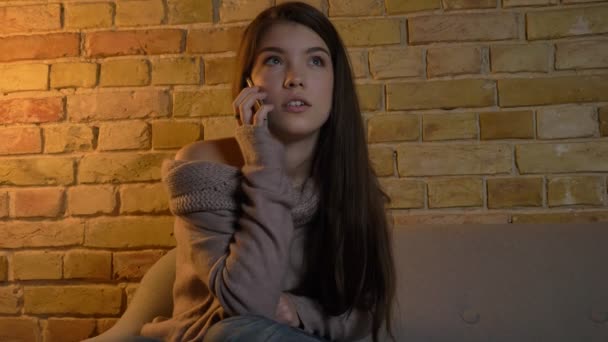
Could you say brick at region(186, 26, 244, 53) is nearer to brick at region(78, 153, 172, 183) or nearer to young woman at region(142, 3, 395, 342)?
brick at region(78, 153, 172, 183)

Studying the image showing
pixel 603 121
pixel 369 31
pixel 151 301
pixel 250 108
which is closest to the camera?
pixel 250 108

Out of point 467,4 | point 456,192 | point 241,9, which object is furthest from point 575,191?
point 241,9

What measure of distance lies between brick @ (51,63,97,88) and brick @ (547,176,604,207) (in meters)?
1.33

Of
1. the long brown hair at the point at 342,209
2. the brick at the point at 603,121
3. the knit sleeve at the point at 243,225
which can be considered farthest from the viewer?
the brick at the point at 603,121

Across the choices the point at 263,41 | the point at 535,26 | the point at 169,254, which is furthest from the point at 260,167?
the point at 535,26

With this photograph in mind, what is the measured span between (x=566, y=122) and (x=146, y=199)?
1.18m

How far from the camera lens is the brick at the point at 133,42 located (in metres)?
1.98

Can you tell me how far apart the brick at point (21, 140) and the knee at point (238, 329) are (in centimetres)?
122

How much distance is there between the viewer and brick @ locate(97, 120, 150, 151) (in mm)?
1983

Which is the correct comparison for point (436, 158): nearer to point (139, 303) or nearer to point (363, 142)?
point (363, 142)

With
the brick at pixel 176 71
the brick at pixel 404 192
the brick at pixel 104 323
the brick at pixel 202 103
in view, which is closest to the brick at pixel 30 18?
the brick at pixel 176 71

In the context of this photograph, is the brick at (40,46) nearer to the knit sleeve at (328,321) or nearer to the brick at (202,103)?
the brick at (202,103)

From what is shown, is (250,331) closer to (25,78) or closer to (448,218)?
(448,218)

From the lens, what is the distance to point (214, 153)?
1.45m
